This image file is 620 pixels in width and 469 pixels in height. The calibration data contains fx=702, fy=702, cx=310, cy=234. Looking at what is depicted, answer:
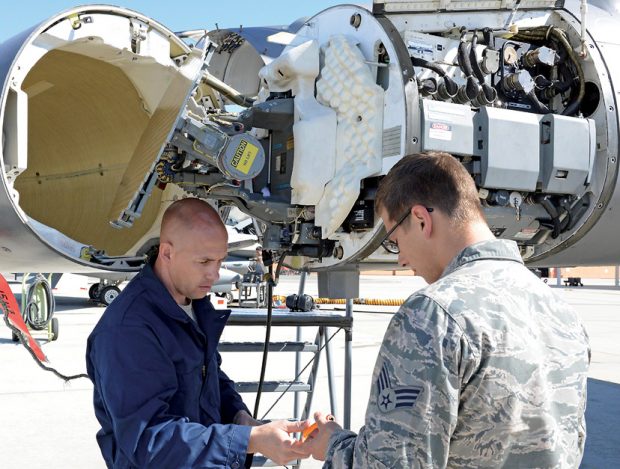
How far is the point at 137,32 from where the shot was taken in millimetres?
3727

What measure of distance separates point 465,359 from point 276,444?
772mm

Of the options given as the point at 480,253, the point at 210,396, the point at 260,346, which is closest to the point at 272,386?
the point at 260,346

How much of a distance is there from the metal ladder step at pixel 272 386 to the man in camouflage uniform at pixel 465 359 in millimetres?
2554

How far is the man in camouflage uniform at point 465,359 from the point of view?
1437 mm

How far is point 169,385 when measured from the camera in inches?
78.7

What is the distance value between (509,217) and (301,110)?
4.22ft

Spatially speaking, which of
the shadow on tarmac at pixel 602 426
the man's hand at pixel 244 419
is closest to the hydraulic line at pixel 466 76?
the man's hand at pixel 244 419

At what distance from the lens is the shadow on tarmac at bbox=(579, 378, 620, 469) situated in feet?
16.6

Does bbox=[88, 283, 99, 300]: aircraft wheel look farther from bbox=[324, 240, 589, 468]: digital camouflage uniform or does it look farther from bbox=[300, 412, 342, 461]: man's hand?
bbox=[324, 240, 589, 468]: digital camouflage uniform

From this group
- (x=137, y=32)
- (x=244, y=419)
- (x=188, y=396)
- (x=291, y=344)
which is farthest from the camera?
(x=291, y=344)

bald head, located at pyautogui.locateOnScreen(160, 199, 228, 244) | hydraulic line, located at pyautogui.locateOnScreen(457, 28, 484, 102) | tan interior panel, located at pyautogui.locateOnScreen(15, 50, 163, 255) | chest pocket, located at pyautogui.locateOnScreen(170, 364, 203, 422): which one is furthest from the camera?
tan interior panel, located at pyautogui.locateOnScreen(15, 50, 163, 255)

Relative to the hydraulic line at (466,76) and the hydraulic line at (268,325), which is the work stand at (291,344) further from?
the hydraulic line at (466,76)

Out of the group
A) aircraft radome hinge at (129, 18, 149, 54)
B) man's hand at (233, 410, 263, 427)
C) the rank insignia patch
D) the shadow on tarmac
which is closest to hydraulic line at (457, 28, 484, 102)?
aircraft radome hinge at (129, 18, 149, 54)

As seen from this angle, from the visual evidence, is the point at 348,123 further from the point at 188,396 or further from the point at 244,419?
the point at 188,396
